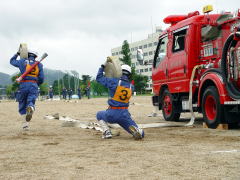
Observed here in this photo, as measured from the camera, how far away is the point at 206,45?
10.0 m

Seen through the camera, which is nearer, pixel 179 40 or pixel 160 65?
pixel 179 40

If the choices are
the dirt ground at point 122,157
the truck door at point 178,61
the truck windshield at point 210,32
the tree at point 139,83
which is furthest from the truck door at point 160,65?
the tree at point 139,83

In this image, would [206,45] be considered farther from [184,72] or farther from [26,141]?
[26,141]

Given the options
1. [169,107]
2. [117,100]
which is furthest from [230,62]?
[169,107]

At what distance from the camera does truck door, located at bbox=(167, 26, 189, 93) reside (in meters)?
10.6

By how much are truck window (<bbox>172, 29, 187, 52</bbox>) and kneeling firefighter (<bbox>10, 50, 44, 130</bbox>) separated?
3841mm

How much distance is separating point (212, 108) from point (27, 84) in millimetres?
4454

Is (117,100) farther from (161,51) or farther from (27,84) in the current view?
(161,51)

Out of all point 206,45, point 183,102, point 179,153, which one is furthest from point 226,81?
point 179,153

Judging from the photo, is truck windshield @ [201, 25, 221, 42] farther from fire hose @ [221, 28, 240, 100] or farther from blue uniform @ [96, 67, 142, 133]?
blue uniform @ [96, 67, 142, 133]

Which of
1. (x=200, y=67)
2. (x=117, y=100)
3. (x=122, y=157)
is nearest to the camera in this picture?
(x=122, y=157)

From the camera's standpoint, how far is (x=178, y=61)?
10.8m

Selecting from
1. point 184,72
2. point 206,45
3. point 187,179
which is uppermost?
point 206,45

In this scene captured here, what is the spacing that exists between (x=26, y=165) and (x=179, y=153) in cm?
217
